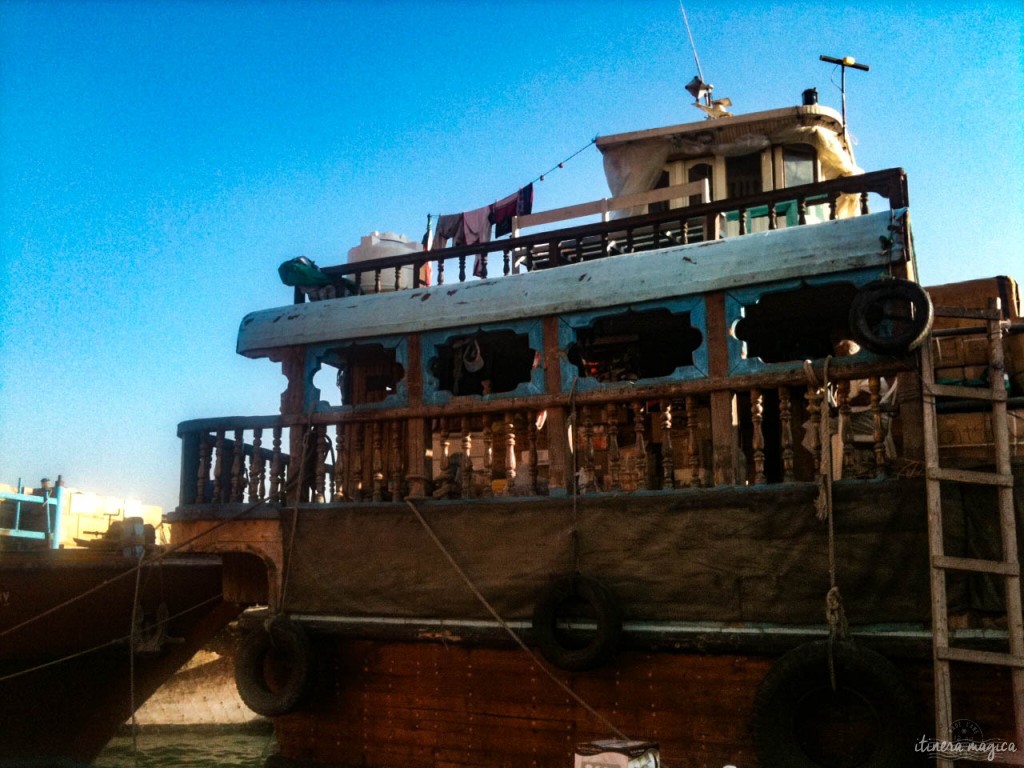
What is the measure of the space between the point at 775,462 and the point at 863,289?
10.4 feet

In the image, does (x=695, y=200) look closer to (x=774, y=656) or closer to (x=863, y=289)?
(x=863, y=289)

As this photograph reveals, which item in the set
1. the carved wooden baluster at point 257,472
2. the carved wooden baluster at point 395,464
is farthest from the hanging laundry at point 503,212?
the carved wooden baluster at point 257,472

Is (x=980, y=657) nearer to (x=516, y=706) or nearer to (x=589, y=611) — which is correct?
(x=589, y=611)

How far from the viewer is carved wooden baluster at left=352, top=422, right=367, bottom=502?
265 inches

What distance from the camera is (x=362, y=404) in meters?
6.90

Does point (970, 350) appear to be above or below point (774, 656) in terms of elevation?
above

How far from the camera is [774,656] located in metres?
5.10

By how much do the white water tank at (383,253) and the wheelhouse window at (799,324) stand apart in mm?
3016

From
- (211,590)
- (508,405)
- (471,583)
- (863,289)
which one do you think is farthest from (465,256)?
(211,590)

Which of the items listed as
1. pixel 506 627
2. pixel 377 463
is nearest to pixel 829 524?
pixel 506 627

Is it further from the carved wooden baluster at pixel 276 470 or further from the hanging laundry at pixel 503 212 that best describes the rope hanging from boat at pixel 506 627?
the hanging laundry at pixel 503 212

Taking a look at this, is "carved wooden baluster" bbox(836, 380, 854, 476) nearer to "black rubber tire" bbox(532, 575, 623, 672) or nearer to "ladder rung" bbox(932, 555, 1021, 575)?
"ladder rung" bbox(932, 555, 1021, 575)

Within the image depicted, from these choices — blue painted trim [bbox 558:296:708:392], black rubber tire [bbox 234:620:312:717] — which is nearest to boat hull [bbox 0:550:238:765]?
black rubber tire [bbox 234:620:312:717]

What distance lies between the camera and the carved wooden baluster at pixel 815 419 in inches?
207
